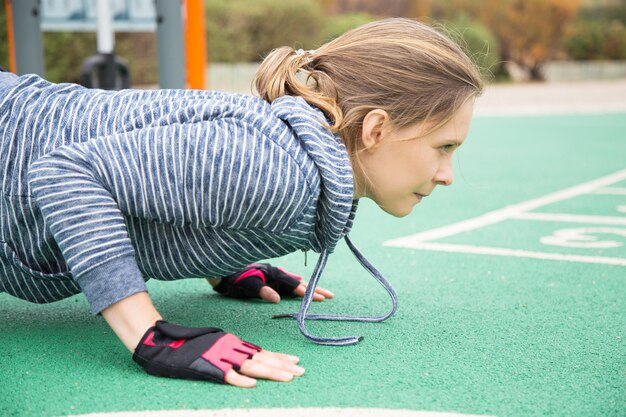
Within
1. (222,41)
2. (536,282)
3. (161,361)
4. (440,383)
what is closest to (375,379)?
(440,383)

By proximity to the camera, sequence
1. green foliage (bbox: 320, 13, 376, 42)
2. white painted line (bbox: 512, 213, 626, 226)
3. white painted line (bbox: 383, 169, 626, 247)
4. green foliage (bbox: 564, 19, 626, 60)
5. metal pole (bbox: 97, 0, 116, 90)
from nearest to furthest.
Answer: white painted line (bbox: 383, 169, 626, 247)
white painted line (bbox: 512, 213, 626, 226)
metal pole (bbox: 97, 0, 116, 90)
green foliage (bbox: 320, 13, 376, 42)
green foliage (bbox: 564, 19, 626, 60)

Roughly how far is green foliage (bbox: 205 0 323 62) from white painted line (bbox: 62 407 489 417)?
2007 centimetres

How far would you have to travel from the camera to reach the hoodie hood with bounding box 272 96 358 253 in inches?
85.0

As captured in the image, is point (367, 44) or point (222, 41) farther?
point (222, 41)

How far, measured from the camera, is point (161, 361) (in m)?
2.05

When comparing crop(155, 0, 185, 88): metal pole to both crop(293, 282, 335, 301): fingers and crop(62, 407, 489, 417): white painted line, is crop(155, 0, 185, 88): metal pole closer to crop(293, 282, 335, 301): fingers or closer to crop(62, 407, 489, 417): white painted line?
crop(293, 282, 335, 301): fingers

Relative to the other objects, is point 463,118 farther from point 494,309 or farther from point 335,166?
point 494,309

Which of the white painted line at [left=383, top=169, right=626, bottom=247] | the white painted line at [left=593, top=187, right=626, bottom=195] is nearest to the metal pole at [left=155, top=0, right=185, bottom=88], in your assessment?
the white painted line at [left=383, top=169, right=626, bottom=247]

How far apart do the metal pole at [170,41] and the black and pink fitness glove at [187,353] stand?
481 centimetres

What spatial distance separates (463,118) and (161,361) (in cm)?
107

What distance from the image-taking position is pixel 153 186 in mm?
2109

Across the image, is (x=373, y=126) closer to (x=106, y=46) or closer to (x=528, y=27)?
(x=106, y=46)

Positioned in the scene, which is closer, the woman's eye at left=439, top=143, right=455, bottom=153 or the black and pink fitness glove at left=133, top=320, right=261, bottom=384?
the black and pink fitness glove at left=133, top=320, right=261, bottom=384

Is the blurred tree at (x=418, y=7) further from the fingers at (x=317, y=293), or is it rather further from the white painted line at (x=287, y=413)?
the white painted line at (x=287, y=413)
